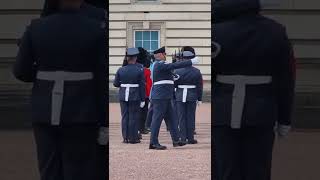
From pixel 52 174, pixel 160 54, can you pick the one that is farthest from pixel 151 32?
pixel 52 174

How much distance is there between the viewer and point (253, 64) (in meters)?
2.91

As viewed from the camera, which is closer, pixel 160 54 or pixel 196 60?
pixel 196 60

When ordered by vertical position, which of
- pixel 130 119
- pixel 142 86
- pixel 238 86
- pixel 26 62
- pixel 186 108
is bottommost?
pixel 130 119

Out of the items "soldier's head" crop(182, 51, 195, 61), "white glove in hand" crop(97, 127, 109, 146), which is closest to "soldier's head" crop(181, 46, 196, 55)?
"soldier's head" crop(182, 51, 195, 61)

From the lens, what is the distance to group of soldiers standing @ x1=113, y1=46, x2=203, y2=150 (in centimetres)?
423

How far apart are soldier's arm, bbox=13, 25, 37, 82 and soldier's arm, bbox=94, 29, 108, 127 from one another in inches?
11.4

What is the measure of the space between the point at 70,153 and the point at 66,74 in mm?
371

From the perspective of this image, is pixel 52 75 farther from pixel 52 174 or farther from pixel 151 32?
pixel 151 32

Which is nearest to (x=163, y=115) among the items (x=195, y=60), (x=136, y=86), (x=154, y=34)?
(x=136, y=86)

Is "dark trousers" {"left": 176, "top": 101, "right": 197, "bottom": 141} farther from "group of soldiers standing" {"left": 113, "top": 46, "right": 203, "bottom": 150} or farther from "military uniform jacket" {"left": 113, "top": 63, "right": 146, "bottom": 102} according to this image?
"military uniform jacket" {"left": 113, "top": 63, "right": 146, "bottom": 102}

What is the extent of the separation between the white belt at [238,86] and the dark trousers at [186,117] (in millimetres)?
2703

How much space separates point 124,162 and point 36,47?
1.91 metres

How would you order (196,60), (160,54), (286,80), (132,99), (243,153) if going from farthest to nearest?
(132,99) → (160,54) → (196,60) → (243,153) → (286,80)

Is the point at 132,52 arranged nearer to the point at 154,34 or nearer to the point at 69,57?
the point at 154,34
